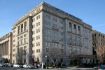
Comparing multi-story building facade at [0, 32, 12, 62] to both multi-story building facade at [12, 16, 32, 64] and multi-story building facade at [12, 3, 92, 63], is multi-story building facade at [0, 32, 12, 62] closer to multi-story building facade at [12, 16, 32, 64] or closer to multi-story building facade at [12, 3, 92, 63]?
multi-story building facade at [12, 3, 92, 63]

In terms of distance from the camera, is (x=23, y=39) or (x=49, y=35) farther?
(x=23, y=39)

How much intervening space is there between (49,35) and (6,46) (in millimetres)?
63573

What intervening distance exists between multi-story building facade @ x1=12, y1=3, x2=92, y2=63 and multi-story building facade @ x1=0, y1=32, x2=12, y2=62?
19.3 metres

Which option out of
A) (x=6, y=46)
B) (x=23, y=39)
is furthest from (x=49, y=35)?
(x=6, y=46)

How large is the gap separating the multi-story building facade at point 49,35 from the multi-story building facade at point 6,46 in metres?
19.3

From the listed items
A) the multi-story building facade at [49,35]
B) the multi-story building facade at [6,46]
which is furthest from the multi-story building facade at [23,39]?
the multi-story building facade at [6,46]

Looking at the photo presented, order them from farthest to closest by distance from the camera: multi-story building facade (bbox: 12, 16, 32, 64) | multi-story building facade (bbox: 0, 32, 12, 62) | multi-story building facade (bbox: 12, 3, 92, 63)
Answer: multi-story building facade (bbox: 0, 32, 12, 62)
multi-story building facade (bbox: 12, 16, 32, 64)
multi-story building facade (bbox: 12, 3, 92, 63)

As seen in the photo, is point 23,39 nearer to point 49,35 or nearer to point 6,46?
point 49,35

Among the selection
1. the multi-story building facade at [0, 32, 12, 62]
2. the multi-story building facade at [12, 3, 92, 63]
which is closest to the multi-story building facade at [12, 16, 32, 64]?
the multi-story building facade at [12, 3, 92, 63]

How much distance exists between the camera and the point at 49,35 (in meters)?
94.8

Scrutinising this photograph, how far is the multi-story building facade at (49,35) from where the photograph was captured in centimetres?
9125

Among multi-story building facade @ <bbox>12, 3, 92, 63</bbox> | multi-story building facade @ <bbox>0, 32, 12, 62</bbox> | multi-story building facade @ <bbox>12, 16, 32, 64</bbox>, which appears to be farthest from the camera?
multi-story building facade @ <bbox>0, 32, 12, 62</bbox>

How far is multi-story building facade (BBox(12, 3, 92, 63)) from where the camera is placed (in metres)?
91.2

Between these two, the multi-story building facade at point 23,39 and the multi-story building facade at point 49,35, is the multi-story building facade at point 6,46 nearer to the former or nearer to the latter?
the multi-story building facade at point 49,35
